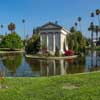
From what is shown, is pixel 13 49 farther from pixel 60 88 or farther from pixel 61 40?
pixel 60 88

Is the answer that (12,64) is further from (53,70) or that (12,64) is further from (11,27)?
(11,27)

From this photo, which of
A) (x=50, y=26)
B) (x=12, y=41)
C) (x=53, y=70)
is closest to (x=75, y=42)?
(x=50, y=26)


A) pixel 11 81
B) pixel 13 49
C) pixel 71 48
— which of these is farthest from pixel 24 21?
pixel 11 81

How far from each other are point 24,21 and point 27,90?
130 metres

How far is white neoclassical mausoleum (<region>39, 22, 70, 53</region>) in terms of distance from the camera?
205 feet

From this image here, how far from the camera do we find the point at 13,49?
97.1 m

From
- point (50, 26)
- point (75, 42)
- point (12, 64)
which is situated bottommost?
point (12, 64)

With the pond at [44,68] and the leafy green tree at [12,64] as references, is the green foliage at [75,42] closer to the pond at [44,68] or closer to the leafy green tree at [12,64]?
the leafy green tree at [12,64]

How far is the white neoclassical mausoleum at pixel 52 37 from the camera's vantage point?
6256cm

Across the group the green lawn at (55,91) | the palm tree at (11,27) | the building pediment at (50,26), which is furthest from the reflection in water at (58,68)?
the palm tree at (11,27)

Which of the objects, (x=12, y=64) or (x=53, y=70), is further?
(x=12, y=64)

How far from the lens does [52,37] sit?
62.9 metres

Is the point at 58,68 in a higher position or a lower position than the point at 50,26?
lower

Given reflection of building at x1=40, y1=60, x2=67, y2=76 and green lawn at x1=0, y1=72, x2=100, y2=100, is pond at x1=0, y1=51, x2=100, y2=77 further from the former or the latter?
green lawn at x1=0, y1=72, x2=100, y2=100
